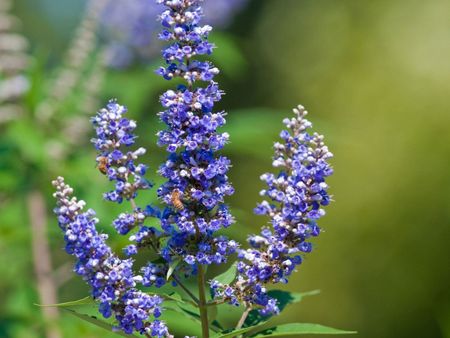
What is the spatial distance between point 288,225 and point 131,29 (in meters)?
4.96

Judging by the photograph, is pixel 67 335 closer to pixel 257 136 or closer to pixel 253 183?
pixel 257 136

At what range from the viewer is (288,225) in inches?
95.7

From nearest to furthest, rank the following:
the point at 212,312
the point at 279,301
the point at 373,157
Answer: the point at 212,312
the point at 279,301
the point at 373,157

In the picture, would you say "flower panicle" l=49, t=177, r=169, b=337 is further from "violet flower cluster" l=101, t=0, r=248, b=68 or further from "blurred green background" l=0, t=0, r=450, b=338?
"blurred green background" l=0, t=0, r=450, b=338

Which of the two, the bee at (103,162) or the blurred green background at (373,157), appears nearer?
the bee at (103,162)

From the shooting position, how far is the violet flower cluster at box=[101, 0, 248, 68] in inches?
276

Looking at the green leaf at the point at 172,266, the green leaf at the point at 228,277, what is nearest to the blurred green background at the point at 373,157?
the green leaf at the point at 228,277

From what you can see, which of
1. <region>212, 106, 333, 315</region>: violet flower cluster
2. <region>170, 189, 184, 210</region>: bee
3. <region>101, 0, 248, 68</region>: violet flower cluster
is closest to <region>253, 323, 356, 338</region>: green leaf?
<region>212, 106, 333, 315</region>: violet flower cluster

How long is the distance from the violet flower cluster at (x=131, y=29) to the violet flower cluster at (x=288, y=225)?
4.63m

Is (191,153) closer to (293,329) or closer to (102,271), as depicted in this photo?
(102,271)

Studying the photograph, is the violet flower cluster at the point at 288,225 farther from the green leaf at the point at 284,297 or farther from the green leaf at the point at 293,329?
the green leaf at the point at 284,297

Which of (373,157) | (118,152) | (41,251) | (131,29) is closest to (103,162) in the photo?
(118,152)

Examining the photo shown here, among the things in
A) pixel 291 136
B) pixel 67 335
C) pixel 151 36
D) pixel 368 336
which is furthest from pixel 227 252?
pixel 368 336

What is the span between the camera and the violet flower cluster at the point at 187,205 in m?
2.29
